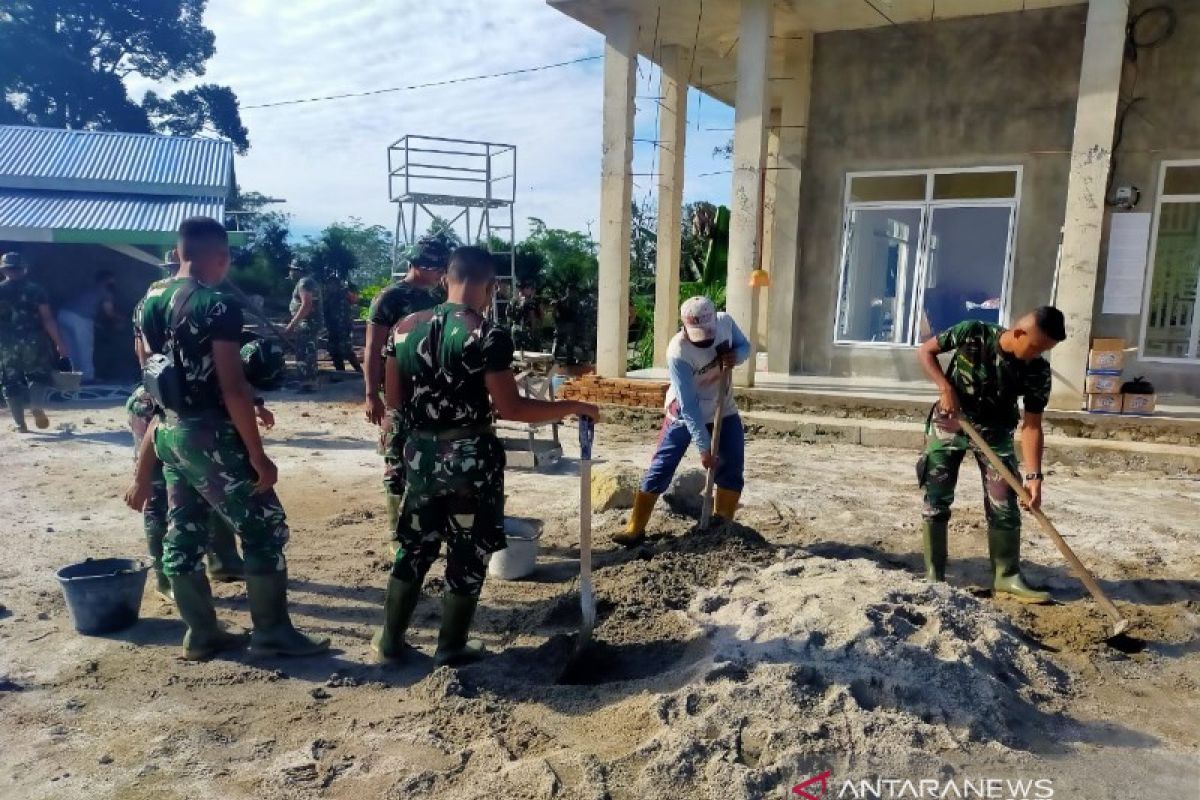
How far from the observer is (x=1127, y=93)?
900 cm

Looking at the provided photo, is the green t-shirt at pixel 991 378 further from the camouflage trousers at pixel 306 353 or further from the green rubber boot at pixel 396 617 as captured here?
the camouflage trousers at pixel 306 353

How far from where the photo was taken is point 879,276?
10.9 m

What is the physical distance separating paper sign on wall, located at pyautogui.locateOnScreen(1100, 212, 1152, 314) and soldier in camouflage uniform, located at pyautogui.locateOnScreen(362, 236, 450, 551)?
24.2 ft

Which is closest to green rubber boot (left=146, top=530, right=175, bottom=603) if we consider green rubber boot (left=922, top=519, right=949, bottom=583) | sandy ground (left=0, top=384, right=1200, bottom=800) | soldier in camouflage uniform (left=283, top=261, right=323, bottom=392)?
sandy ground (left=0, top=384, right=1200, bottom=800)

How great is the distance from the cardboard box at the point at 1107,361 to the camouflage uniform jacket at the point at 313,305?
969cm

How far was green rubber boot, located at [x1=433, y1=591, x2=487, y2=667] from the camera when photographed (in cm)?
342

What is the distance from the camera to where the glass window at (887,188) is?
1034 cm

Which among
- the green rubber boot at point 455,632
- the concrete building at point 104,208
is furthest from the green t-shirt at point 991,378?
the concrete building at point 104,208

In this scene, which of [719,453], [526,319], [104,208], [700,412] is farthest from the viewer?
[526,319]

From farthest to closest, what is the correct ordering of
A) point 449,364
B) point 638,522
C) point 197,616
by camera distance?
1. point 638,522
2. point 197,616
3. point 449,364

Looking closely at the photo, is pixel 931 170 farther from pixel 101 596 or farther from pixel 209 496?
pixel 101 596

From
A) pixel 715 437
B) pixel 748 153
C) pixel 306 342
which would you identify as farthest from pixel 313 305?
pixel 715 437

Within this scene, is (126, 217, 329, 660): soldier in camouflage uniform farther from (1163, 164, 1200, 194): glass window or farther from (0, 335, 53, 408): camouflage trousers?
(1163, 164, 1200, 194): glass window

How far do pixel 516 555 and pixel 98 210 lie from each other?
1163 cm
